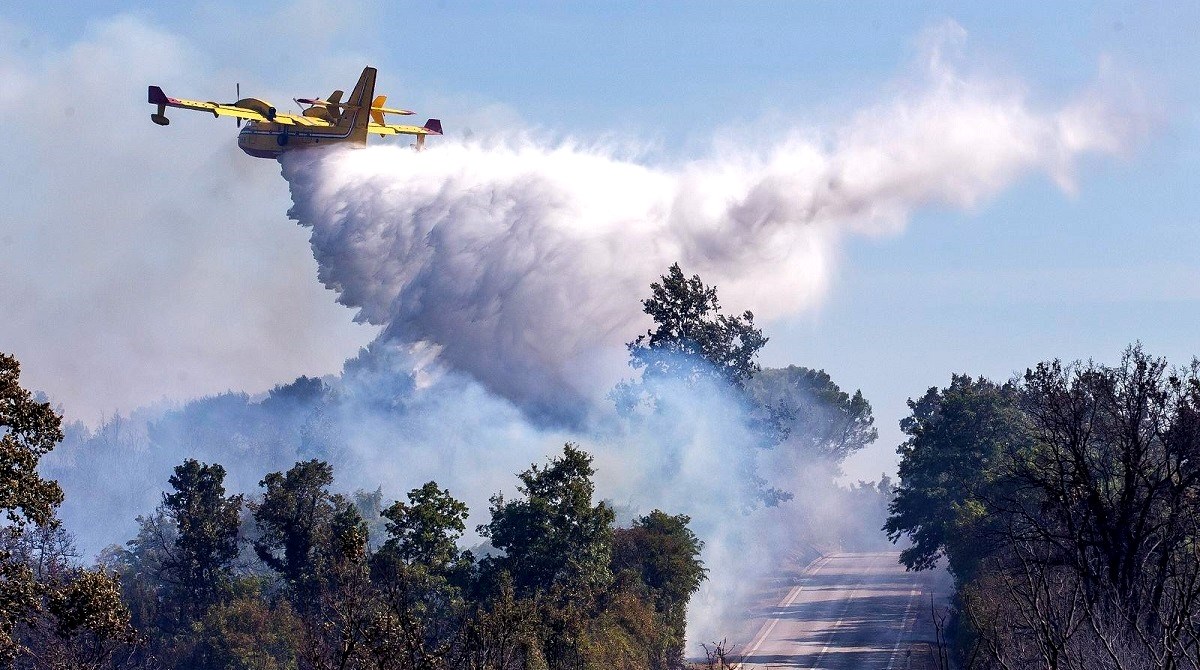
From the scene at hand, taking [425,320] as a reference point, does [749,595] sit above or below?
below

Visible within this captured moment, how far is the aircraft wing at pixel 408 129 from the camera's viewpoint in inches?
3733

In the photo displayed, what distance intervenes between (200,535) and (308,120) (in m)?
29.0

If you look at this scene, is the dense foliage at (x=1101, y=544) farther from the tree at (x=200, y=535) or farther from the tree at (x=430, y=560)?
the tree at (x=200, y=535)

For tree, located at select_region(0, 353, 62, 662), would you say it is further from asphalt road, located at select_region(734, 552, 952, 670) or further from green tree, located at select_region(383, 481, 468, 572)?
asphalt road, located at select_region(734, 552, 952, 670)

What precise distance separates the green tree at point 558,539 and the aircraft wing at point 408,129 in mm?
36292

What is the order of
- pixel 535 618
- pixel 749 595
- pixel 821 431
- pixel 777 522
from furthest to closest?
pixel 821 431, pixel 777 522, pixel 749 595, pixel 535 618

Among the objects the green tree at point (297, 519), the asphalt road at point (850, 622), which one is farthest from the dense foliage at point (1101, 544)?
the green tree at point (297, 519)

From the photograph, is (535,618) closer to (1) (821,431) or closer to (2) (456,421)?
(2) (456,421)

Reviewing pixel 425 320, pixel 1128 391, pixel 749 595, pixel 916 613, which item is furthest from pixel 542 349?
pixel 1128 391

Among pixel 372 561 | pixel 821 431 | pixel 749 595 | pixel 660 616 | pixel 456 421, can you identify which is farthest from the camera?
pixel 821 431

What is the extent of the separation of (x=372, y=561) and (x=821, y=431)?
13960cm

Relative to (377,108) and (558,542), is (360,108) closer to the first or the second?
(377,108)

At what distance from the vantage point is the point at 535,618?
170ft

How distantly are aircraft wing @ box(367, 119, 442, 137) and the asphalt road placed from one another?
4057cm
